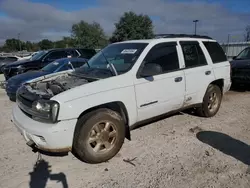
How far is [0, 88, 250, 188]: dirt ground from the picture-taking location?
10.1 feet

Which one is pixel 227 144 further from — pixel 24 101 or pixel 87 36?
pixel 87 36

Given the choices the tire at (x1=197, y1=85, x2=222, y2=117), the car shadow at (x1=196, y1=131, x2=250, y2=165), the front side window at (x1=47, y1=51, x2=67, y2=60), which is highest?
the front side window at (x1=47, y1=51, x2=67, y2=60)

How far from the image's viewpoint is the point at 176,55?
15.1 feet

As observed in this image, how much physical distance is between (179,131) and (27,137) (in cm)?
284

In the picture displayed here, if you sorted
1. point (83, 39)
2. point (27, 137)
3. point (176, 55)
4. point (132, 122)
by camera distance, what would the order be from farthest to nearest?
point (83, 39) < point (176, 55) < point (132, 122) < point (27, 137)

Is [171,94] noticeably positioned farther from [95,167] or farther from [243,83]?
[243,83]

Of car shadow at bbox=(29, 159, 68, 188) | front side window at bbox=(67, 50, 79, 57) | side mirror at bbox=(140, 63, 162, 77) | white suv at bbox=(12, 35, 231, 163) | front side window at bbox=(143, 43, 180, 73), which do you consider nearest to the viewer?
car shadow at bbox=(29, 159, 68, 188)

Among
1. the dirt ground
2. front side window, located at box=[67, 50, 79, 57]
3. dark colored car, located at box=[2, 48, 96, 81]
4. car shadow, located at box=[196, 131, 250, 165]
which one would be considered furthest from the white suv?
front side window, located at box=[67, 50, 79, 57]

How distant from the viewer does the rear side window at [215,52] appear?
5.38 m

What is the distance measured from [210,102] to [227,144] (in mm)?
1509

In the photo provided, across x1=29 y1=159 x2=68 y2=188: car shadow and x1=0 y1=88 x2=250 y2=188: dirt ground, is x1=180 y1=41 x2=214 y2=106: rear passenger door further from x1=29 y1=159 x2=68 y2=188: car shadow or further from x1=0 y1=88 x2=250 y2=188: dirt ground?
x1=29 y1=159 x2=68 y2=188: car shadow

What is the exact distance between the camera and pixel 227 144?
13.7 ft

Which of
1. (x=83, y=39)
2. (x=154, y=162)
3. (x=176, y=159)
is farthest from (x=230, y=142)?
(x=83, y=39)

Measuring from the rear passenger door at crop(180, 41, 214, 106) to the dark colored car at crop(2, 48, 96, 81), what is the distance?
311 inches
